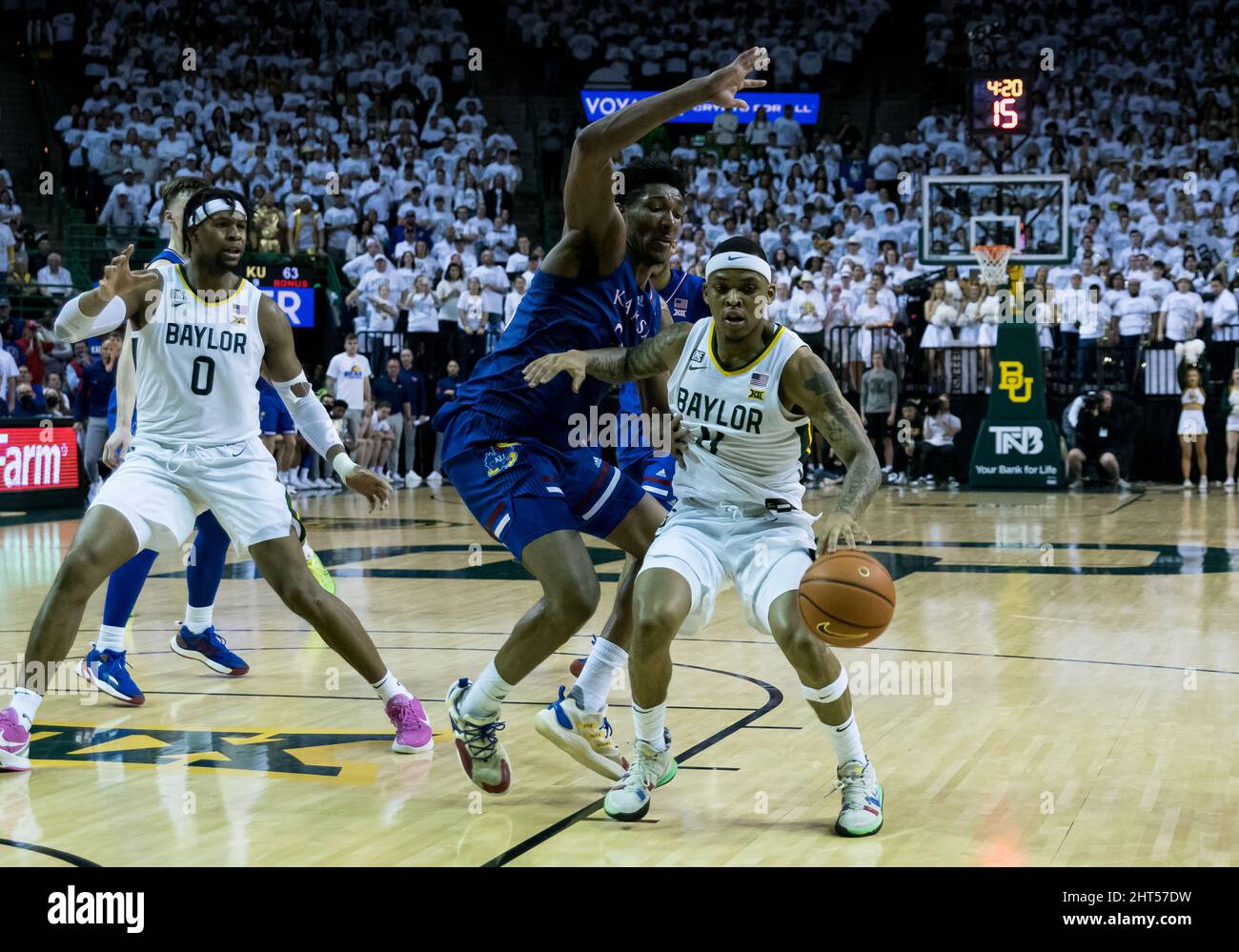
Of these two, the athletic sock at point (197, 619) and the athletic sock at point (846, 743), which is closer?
the athletic sock at point (846, 743)

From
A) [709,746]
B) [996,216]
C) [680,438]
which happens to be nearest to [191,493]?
[680,438]

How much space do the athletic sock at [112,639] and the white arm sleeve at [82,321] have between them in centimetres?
155

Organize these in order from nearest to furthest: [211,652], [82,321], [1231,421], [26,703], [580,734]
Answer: [580,734] → [26,703] → [82,321] → [211,652] → [1231,421]

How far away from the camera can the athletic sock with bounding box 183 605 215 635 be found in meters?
7.20

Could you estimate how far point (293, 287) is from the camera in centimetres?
2056

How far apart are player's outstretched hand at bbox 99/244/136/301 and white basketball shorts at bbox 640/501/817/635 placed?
2.27 m

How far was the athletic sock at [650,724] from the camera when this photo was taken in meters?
4.73

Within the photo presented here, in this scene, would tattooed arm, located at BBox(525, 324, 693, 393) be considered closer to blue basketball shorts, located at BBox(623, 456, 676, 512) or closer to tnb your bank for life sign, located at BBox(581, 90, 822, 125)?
blue basketball shorts, located at BBox(623, 456, 676, 512)

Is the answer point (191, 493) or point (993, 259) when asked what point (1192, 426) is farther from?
point (191, 493)

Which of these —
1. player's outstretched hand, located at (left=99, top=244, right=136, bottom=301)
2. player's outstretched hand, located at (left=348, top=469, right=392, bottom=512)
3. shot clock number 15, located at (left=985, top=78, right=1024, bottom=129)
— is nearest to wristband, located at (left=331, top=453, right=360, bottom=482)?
player's outstretched hand, located at (left=348, top=469, right=392, bottom=512)

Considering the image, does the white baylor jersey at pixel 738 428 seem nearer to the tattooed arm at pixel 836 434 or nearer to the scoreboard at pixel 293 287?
the tattooed arm at pixel 836 434

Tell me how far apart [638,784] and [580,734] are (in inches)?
19.2

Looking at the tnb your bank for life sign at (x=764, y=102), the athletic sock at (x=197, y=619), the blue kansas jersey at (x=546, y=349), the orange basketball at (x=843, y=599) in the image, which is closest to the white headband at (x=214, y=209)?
the blue kansas jersey at (x=546, y=349)

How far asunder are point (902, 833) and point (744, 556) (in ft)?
3.37
